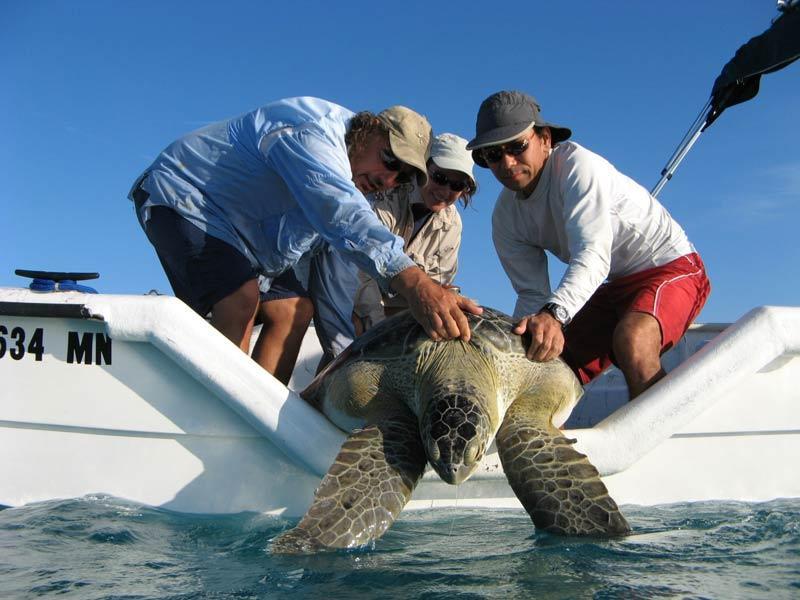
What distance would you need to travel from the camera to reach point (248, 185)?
355cm

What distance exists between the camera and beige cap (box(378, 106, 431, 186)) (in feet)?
11.3

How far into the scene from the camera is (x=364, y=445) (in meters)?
2.82

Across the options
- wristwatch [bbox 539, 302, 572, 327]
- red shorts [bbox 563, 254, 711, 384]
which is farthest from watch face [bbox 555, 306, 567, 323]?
red shorts [bbox 563, 254, 711, 384]

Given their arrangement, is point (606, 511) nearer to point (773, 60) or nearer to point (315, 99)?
point (315, 99)

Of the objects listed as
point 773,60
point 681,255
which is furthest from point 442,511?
point 773,60

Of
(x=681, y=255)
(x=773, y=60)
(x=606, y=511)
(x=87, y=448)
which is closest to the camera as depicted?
(x=606, y=511)

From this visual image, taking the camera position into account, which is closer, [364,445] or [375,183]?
[364,445]

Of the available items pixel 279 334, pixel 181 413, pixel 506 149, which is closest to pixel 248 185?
pixel 279 334

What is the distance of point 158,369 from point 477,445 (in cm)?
150

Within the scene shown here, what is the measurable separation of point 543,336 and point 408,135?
1.21m

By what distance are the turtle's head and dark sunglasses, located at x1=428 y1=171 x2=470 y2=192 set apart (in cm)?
236

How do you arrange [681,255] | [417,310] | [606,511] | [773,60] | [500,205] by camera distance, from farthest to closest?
[773,60]
[500,205]
[681,255]
[417,310]
[606,511]

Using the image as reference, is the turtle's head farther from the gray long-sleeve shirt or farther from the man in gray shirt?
the gray long-sleeve shirt

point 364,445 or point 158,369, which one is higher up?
point 158,369
